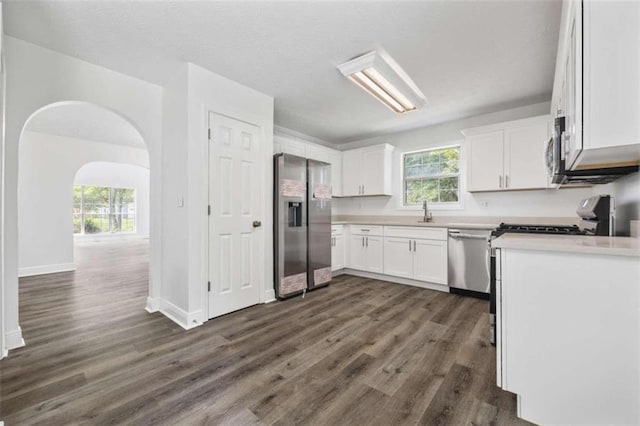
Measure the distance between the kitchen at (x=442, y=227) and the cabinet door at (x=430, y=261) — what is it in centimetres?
2

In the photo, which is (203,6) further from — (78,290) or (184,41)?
(78,290)

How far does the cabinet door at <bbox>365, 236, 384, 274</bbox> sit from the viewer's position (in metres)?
4.25

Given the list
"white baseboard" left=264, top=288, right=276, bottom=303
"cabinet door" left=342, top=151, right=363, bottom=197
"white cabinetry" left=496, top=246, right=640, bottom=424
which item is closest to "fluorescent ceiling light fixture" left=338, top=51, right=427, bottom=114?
"cabinet door" left=342, top=151, right=363, bottom=197

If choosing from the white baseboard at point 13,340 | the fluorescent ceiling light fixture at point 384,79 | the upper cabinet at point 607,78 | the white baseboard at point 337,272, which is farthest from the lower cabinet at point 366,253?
the white baseboard at point 13,340

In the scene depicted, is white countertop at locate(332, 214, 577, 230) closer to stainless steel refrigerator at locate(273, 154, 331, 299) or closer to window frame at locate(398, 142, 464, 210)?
window frame at locate(398, 142, 464, 210)

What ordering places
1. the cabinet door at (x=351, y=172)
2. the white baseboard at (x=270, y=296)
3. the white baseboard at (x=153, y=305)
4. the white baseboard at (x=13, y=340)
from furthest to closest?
the cabinet door at (x=351, y=172), the white baseboard at (x=270, y=296), the white baseboard at (x=153, y=305), the white baseboard at (x=13, y=340)

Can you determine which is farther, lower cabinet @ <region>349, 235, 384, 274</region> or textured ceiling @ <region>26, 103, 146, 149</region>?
lower cabinet @ <region>349, 235, 384, 274</region>

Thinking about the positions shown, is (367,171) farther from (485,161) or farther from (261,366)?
(261,366)

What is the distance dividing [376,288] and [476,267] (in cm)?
130

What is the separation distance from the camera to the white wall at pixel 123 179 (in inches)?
367

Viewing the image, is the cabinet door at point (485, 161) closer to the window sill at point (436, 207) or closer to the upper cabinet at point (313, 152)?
the window sill at point (436, 207)

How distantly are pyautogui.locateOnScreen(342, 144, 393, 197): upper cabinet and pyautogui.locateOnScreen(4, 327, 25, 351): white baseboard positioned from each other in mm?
4327

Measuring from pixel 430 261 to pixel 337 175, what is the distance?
2276mm

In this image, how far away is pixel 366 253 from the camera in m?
4.43
